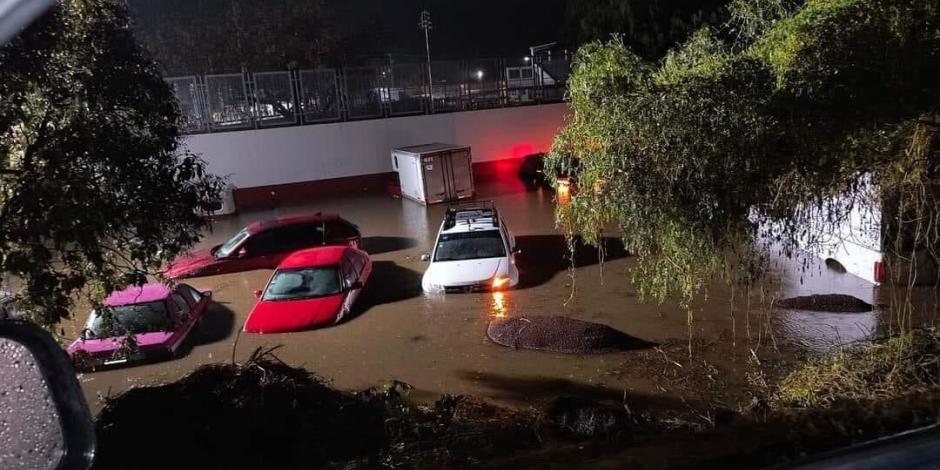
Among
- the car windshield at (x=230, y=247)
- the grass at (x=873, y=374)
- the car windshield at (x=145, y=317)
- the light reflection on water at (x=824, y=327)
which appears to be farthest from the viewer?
the car windshield at (x=230, y=247)

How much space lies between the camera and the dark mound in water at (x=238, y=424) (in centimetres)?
586

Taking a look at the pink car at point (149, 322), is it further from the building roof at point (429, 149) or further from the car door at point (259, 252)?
the building roof at point (429, 149)

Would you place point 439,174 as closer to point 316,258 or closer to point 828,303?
point 316,258

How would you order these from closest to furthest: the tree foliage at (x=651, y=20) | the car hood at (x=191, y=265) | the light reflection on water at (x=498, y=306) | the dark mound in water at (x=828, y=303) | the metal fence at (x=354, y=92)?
the dark mound in water at (x=828, y=303) → the light reflection on water at (x=498, y=306) → the car hood at (x=191, y=265) → the tree foliage at (x=651, y=20) → the metal fence at (x=354, y=92)

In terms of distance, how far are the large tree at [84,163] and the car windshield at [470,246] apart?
637cm

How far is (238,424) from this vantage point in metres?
6.21

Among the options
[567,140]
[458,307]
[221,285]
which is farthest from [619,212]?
[221,285]

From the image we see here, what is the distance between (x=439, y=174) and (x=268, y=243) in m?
7.58

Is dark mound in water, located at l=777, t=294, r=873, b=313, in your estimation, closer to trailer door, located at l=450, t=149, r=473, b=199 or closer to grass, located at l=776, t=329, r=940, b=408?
grass, located at l=776, t=329, r=940, b=408

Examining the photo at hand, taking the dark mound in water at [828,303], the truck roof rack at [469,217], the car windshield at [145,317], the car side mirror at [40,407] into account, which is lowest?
the dark mound in water at [828,303]

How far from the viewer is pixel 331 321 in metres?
10.3

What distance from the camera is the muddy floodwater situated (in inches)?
314

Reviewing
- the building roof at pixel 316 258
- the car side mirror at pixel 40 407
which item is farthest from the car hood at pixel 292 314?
the car side mirror at pixel 40 407

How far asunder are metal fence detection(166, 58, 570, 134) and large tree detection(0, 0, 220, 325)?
1661 cm
